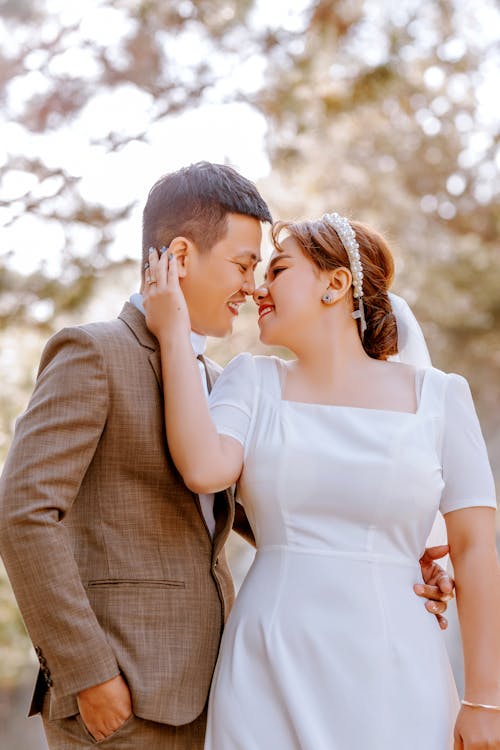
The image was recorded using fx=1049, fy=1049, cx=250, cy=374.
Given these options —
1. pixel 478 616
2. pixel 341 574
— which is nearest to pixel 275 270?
pixel 341 574

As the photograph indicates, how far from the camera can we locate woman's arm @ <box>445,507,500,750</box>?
2.58m

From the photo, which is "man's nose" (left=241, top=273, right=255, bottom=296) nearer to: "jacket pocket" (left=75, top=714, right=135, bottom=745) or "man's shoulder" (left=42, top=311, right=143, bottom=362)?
"man's shoulder" (left=42, top=311, right=143, bottom=362)

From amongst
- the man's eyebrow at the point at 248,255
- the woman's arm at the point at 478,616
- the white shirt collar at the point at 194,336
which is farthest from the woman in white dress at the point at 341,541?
the man's eyebrow at the point at 248,255

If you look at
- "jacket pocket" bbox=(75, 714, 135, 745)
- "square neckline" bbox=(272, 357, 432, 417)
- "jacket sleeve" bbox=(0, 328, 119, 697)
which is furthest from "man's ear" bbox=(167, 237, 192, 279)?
"jacket pocket" bbox=(75, 714, 135, 745)

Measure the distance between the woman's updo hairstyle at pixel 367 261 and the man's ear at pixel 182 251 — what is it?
0.26 meters

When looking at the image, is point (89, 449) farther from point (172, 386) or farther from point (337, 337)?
point (337, 337)

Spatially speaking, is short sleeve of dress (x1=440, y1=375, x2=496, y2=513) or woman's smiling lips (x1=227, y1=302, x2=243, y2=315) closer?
short sleeve of dress (x1=440, y1=375, x2=496, y2=513)

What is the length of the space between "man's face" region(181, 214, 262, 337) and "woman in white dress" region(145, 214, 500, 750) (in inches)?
4.5

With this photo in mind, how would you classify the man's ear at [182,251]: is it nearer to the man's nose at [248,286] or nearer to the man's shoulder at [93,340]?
the man's nose at [248,286]

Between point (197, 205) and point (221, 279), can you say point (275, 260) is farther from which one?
point (197, 205)

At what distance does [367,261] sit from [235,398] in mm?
574

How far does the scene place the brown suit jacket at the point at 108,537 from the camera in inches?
98.3

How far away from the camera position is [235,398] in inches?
113

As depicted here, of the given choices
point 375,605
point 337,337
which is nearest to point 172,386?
point 337,337
